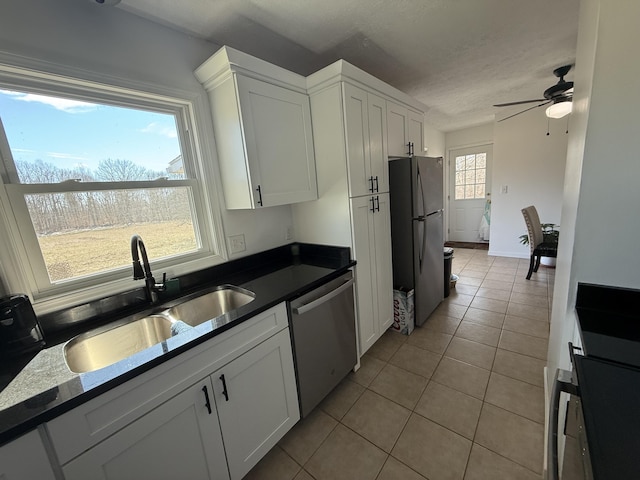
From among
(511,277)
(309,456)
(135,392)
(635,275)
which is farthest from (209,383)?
(511,277)

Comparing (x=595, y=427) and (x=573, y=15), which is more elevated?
(x=573, y=15)

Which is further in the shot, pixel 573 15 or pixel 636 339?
pixel 573 15

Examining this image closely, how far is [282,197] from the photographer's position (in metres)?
1.70

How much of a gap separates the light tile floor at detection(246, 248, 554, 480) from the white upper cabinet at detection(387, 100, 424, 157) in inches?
67.8

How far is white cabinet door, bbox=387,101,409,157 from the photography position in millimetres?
2184

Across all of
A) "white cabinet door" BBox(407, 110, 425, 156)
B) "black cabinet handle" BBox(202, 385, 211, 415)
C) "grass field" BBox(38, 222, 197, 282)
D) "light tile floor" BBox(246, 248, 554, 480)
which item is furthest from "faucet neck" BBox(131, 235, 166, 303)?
"white cabinet door" BBox(407, 110, 425, 156)

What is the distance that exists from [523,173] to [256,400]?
192 inches

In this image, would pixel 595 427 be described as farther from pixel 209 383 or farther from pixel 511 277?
pixel 511 277

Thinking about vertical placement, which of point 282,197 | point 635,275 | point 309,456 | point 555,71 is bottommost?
point 309,456

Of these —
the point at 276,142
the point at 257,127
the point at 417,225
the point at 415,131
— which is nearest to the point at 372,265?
the point at 417,225

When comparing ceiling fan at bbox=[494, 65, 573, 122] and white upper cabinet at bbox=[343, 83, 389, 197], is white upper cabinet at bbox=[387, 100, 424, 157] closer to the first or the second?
white upper cabinet at bbox=[343, 83, 389, 197]

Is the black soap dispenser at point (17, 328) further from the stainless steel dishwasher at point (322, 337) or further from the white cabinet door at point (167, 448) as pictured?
the stainless steel dishwasher at point (322, 337)

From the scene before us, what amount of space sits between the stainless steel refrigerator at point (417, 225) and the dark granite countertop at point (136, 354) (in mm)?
731

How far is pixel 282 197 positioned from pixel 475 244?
5.07 meters
